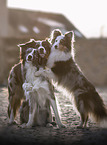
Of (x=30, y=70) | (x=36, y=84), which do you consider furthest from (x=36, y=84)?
(x=30, y=70)

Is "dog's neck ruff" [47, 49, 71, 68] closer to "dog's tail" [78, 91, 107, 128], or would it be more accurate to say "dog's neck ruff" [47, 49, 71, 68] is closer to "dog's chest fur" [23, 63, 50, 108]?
"dog's chest fur" [23, 63, 50, 108]

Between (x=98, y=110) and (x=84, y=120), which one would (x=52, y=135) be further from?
(x=98, y=110)

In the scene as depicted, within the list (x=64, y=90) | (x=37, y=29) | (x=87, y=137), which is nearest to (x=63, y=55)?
(x=64, y=90)

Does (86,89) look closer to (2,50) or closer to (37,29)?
(2,50)

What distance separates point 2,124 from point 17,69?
3.98ft

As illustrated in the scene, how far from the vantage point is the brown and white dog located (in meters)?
4.77

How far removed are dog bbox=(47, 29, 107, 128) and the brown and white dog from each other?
308mm

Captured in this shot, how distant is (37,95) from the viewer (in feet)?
15.9

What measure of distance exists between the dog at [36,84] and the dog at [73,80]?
0.30 metres

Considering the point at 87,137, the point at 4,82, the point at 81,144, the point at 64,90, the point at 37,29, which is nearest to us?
the point at 81,144

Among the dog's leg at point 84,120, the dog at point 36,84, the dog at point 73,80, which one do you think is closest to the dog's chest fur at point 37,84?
the dog at point 36,84

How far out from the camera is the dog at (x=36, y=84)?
477cm

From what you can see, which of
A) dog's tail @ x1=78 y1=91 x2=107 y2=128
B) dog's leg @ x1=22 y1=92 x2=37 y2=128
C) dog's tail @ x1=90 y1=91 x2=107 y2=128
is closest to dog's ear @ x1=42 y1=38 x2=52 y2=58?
dog's leg @ x1=22 y1=92 x2=37 y2=128

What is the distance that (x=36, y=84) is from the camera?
15.7ft
